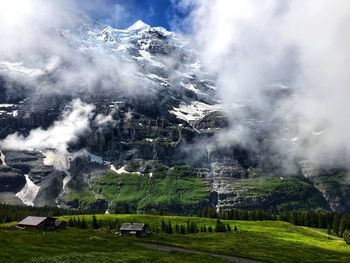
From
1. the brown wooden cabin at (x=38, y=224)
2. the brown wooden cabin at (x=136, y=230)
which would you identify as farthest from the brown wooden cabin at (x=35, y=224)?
the brown wooden cabin at (x=136, y=230)

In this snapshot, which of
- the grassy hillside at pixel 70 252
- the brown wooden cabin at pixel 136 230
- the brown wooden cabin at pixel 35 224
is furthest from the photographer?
the brown wooden cabin at pixel 136 230

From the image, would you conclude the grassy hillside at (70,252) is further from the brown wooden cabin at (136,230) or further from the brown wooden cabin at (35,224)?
the brown wooden cabin at (136,230)

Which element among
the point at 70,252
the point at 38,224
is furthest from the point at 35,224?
the point at 70,252

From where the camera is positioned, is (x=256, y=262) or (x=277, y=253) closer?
(x=256, y=262)

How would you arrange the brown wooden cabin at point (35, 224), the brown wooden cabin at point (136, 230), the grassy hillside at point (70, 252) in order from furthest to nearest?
the brown wooden cabin at point (136, 230), the brown wooden cabin at point (35, 224), the grassy hillside at point (70, 252)

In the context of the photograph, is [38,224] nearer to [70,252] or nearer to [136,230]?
Result: [136,230]

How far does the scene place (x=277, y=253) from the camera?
158 metres

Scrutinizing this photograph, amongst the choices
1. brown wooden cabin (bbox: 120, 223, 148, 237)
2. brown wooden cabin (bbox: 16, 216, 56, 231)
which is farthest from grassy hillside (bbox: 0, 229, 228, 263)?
brown wooden cabin (bbox: 120, 223, 148, 237)

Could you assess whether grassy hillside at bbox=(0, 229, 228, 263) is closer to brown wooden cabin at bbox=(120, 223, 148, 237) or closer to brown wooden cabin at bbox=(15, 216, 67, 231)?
brown wooden cabin at bbox=(15, 216, 67, 231)

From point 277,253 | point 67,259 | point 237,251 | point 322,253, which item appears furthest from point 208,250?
point 67,259

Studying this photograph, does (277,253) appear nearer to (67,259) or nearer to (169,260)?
(169,260)

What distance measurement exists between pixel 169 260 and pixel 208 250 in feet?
173

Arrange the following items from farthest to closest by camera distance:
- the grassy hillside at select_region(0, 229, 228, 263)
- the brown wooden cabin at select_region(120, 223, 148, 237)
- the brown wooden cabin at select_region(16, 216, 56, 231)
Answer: the brown wooden cabin at select_region(120, 223, 148, 237), the brown wooden cabin at select_region(16, 216, 56, 231), the grassy hillside at select_region(0, 229, 228, 263)

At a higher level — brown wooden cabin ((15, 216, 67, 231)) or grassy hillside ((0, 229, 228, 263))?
brown wooden cabin ((15, 216, 67, 231))
